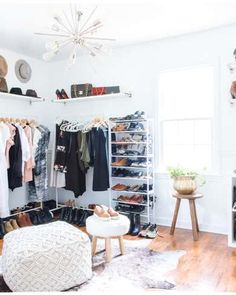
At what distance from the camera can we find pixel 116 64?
13.9 ft

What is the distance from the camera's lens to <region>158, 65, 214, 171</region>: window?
369 cm

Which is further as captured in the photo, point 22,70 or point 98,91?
point 22,70

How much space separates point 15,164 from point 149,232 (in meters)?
1.90

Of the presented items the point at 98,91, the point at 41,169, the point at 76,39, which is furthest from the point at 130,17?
the point at 41,169

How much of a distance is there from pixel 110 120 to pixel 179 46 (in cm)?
132

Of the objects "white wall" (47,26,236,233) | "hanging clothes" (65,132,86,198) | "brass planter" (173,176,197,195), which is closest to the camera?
"brass planter" (173,176,197,195)

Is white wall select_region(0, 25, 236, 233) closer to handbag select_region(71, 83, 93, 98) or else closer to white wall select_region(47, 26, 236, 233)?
white wall select_region(47, 26, 236, 233)

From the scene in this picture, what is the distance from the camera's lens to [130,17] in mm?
3148

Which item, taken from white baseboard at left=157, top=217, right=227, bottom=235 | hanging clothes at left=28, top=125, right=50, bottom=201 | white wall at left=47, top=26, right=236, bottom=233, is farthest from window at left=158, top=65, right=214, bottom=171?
hanging clothes at left=28, top=125, right=50, bottom=201

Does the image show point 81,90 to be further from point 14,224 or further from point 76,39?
point 14,224

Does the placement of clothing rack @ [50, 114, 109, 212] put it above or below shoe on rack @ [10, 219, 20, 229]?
above

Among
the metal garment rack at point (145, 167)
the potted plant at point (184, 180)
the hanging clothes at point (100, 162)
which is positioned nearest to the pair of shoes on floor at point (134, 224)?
the metal garment rack at point (145, 167)

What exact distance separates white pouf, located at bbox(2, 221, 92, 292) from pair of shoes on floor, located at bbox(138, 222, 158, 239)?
1.19 meters

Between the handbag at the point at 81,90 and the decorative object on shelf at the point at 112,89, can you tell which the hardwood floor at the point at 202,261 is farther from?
the handbag at the point at 81,90
